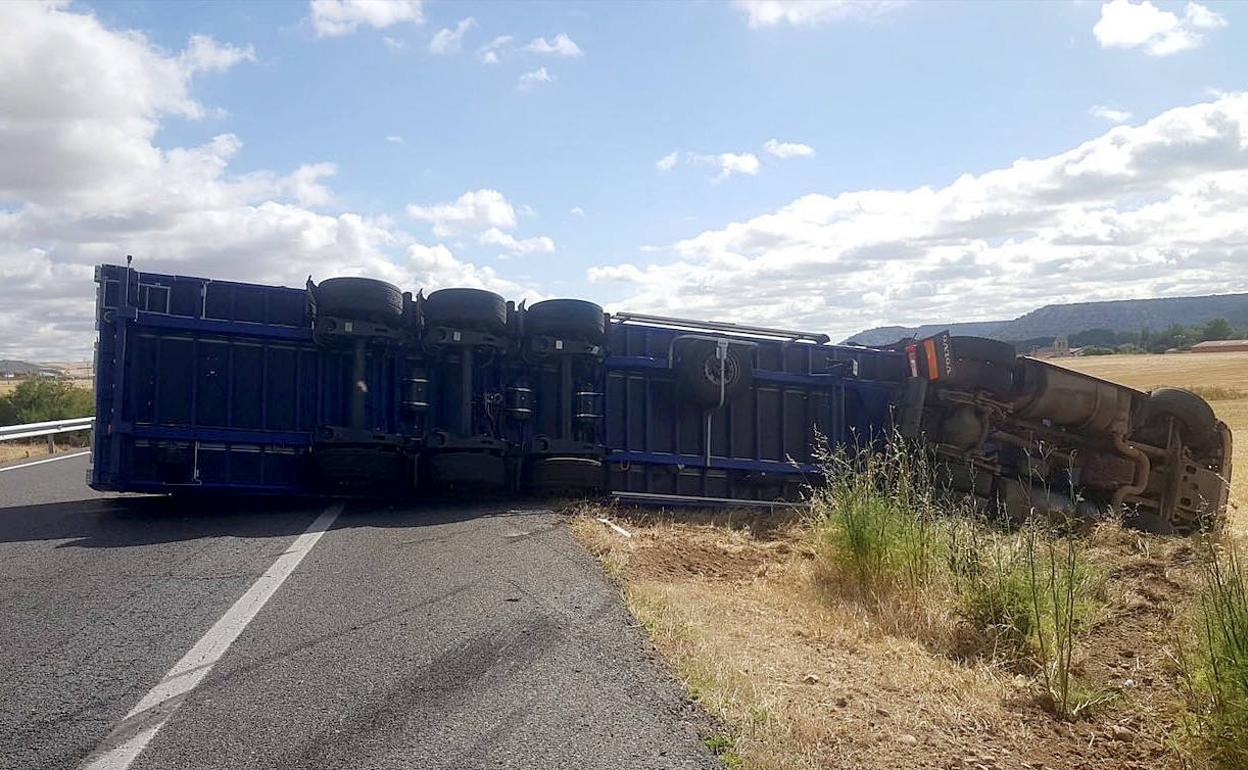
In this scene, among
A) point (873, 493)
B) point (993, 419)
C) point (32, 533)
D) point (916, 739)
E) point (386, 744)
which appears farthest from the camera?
point (993, 419)

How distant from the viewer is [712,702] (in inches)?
172

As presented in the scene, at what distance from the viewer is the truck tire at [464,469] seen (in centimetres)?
1062

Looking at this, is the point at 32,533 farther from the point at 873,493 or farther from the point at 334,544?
the point at 873,493

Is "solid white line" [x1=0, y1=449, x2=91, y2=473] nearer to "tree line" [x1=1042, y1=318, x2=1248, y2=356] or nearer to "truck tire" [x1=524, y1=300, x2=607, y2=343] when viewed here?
"truck tire" [x1=524, y1=300, x2=607, y2=343]

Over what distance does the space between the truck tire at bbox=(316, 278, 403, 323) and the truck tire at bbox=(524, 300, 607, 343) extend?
164cm

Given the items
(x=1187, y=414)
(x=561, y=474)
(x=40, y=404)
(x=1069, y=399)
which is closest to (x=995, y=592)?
(x=561, y=474)

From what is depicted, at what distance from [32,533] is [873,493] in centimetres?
715

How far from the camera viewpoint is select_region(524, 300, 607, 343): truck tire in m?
11.4

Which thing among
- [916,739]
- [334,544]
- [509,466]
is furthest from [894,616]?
[509,466]

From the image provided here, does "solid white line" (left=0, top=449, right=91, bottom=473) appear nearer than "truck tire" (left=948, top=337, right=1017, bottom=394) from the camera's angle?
No

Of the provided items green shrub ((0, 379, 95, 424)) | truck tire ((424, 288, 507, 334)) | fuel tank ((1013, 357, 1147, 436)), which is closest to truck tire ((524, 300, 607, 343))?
truck tire ((424, 288, 507, 334))

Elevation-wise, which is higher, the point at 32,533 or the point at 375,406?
the point at 375,406

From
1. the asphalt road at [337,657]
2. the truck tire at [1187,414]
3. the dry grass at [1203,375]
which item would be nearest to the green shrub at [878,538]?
the asphalt road at [337,657]

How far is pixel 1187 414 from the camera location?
43.0ft
